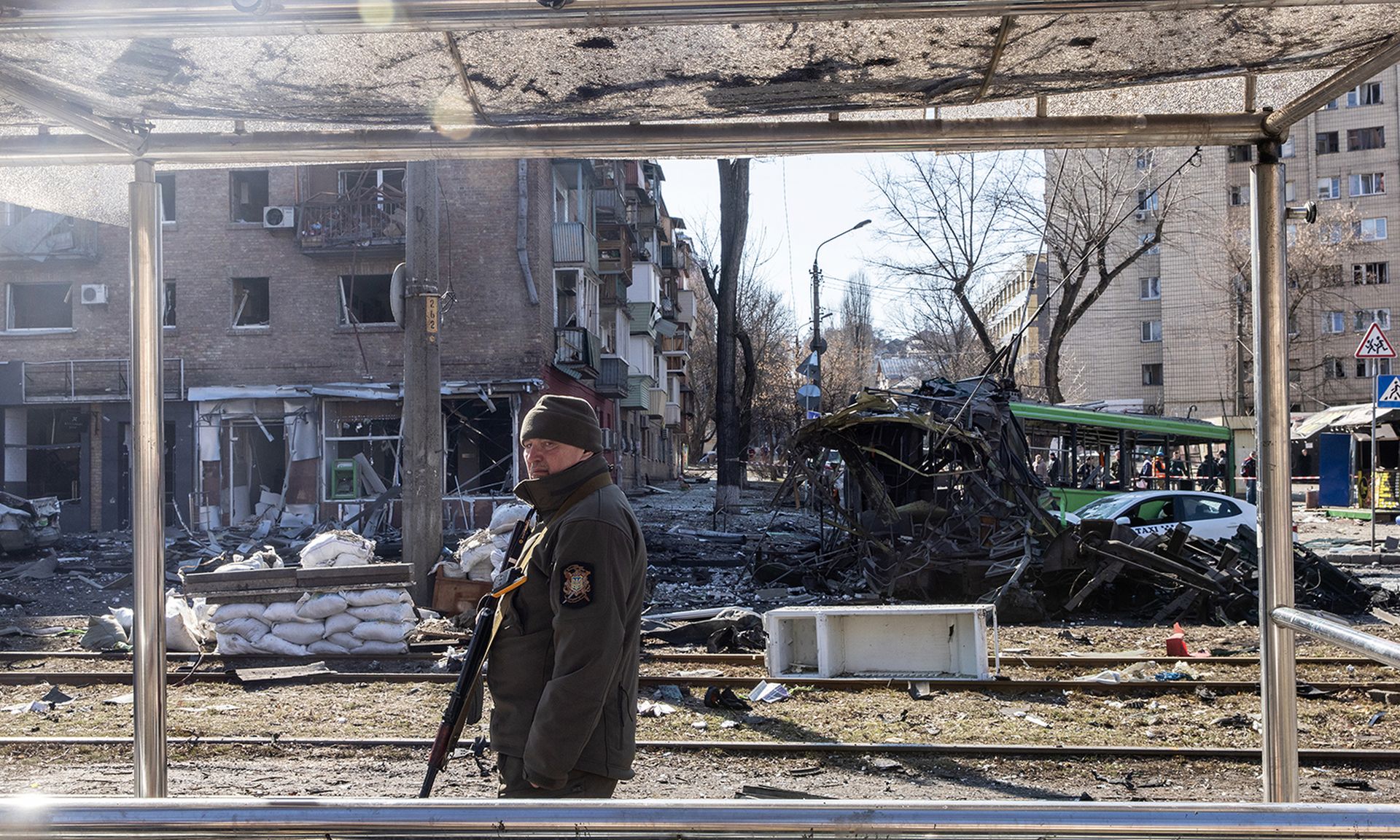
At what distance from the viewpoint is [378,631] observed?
11.4m

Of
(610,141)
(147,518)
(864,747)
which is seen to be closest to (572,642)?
(147,518)

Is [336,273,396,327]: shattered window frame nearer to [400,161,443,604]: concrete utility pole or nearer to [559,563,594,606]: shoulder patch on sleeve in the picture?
[400,161,443,604]: concrete utility pole

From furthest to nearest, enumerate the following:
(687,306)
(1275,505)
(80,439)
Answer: (687,306)
(80,439)
(1275,505)

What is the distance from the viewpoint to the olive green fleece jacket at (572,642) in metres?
3.43

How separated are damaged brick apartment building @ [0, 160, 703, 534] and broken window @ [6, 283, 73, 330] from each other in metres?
0.05

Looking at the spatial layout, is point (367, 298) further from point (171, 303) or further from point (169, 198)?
point (169, 198)

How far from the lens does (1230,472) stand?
2598 cm

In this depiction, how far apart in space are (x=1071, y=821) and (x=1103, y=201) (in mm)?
34656

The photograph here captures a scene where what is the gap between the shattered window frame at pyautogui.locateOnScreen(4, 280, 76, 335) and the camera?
3269 centimetres

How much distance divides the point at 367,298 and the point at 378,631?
869 inches

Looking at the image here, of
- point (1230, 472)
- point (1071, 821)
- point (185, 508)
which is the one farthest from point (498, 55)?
point (185, 508)

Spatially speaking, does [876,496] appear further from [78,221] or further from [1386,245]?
[1386,245]

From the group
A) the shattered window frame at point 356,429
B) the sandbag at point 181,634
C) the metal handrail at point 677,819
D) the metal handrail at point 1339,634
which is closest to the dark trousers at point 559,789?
the metal handrail at point 677,819

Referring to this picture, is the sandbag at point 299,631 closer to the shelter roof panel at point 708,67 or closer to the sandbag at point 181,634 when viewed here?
the sandbag at point 181,634
